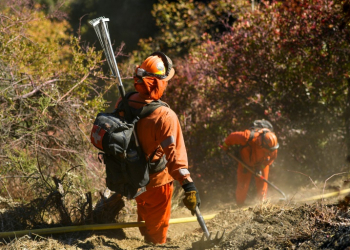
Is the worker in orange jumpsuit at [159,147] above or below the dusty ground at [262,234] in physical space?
above

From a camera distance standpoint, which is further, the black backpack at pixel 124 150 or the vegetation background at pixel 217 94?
the vegetation background at pixel 217 94

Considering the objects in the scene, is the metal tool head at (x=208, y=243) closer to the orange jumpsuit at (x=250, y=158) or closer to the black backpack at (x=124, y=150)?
the black backpack at (x=124, y=150)

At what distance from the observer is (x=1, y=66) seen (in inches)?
203

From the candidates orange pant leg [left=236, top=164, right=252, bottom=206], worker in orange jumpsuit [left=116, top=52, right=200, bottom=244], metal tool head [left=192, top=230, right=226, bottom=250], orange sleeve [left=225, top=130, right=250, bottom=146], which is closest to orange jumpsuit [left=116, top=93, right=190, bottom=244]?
worker in orange jumpsuit [left=116, top=52, right=200, bottom=244]

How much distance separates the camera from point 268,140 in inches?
224

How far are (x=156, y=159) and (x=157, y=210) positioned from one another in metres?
0.57

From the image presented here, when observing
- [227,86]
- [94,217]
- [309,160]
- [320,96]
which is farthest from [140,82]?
[309,160]

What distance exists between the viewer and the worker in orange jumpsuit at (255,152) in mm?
5773

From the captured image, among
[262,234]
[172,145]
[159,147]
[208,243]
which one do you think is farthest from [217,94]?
[262,234]

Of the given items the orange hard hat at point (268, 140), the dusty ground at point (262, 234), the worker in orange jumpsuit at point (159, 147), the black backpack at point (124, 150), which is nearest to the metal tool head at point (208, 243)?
the dusty ground at point (262, 234)

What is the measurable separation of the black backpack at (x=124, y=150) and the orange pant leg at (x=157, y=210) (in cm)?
16

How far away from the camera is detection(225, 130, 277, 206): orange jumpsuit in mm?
5902

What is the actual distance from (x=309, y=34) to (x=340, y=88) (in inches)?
42.8

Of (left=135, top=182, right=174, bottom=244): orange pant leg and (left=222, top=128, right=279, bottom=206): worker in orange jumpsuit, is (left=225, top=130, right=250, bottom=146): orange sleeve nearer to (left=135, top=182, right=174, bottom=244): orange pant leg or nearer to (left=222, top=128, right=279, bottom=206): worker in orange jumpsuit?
(left=222, top=128, right=279, bottom=206): worker in orange jumpsuit
